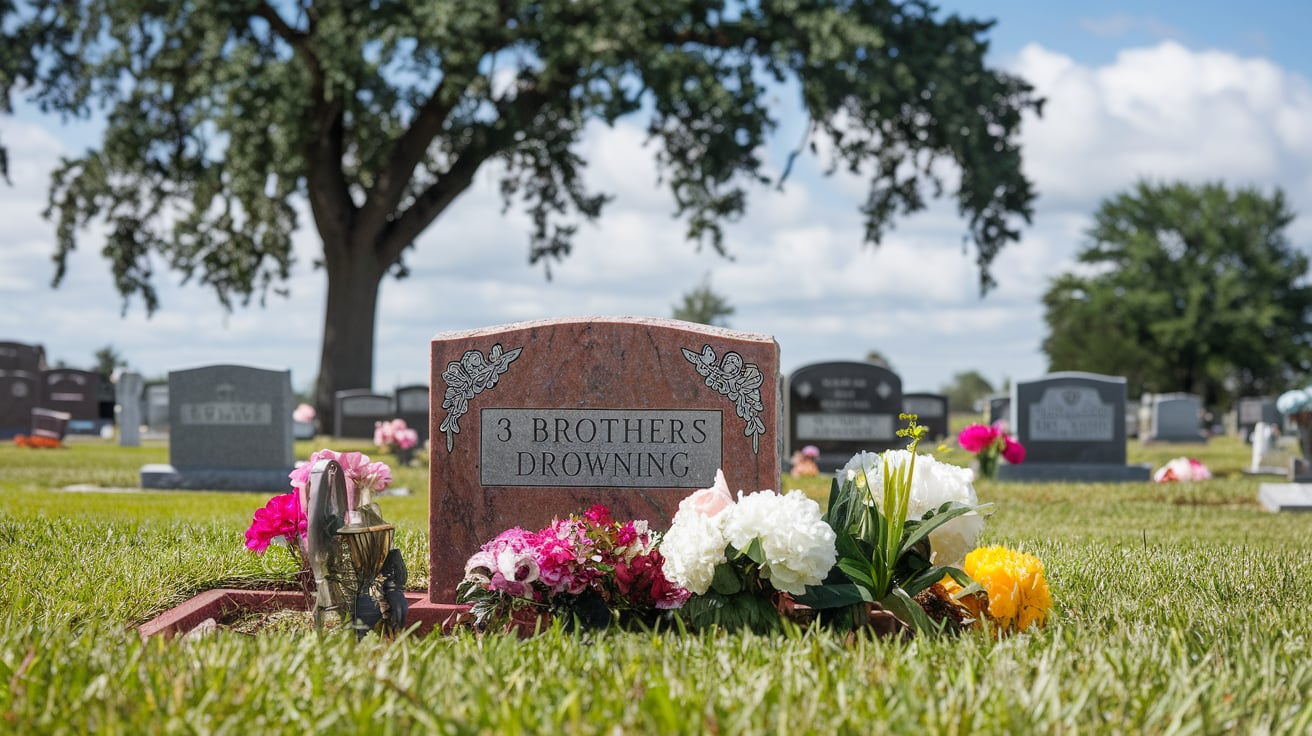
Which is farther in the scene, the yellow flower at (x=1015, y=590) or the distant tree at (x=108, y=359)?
the distant tree at (x=108, y=359)

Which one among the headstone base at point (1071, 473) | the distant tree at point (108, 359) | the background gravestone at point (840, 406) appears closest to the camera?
the headstone base at point (1071, 473)

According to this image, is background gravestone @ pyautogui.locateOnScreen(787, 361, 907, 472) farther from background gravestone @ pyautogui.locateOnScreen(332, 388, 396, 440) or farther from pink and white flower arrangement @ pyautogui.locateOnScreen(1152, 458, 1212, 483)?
background gravestone @ pyautogui.locateOnScreen(332, 388, 396, 440)

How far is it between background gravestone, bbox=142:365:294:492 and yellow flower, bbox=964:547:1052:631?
10.7 meters

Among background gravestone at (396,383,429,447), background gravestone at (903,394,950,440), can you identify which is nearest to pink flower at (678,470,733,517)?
background gravestone at (396,383,429,447)

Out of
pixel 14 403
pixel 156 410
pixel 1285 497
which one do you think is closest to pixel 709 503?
pixel 1285 497

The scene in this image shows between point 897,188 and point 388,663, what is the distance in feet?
65.5

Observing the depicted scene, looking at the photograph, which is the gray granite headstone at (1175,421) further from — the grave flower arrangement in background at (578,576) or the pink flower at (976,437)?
the grave flower arrangement in background at (578,576)

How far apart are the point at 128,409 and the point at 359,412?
434 centimetres

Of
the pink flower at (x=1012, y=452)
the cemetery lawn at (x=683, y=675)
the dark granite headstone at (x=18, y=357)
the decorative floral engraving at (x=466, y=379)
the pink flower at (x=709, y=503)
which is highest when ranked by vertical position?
the dark granite headstone at (x=18, y=357)

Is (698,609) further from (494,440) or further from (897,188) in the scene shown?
(897,188)

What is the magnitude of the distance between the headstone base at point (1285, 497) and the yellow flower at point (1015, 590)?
7.69m

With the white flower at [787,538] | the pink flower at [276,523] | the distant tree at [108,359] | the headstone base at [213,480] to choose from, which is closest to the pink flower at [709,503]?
the white flower at [787,538]

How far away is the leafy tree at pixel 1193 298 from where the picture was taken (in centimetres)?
5019

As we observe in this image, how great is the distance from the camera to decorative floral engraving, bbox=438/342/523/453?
16.5 ft
